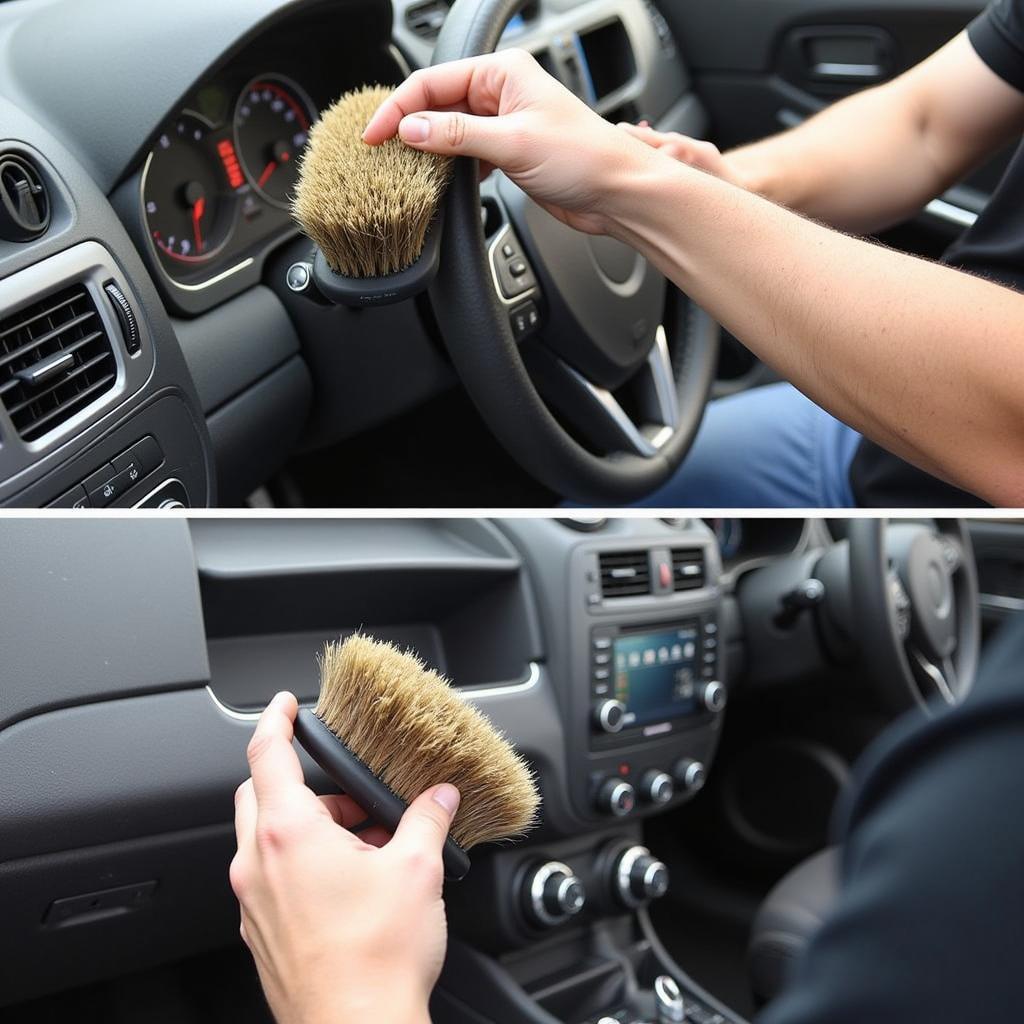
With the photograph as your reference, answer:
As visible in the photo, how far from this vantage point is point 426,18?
1.14m

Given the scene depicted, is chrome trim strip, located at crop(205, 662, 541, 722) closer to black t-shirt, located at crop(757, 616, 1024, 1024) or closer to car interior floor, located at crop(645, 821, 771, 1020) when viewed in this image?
black t-shirt, located at crop(757, 616, 1024, 1024)

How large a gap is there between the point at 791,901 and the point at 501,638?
563 mm

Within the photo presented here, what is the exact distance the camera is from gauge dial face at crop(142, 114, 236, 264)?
90 centimetres

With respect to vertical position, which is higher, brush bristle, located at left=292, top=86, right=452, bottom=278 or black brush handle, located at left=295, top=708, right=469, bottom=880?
brush bristle, located at left=292, top=86, right=452, bottom=278

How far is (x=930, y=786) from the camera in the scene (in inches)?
11.8

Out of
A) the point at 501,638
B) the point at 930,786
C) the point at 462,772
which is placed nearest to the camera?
the point at 930,786

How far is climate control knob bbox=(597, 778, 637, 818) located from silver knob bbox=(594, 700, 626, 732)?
5 cm

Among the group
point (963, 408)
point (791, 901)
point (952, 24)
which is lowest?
point (791, 901)

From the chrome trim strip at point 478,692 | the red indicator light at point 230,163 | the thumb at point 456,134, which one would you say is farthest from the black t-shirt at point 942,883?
the red indicator light at point 230,163

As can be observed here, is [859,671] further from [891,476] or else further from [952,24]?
[952,24]

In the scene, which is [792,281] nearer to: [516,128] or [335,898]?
[516,128]

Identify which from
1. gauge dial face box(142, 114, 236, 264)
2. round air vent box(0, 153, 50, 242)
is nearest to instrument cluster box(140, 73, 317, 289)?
gauge dial face box(142, 114, 236, 264)

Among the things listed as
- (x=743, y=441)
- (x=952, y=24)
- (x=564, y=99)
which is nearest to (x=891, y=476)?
(x=743, y=441)

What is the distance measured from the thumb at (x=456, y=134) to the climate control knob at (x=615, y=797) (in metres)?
0.49
